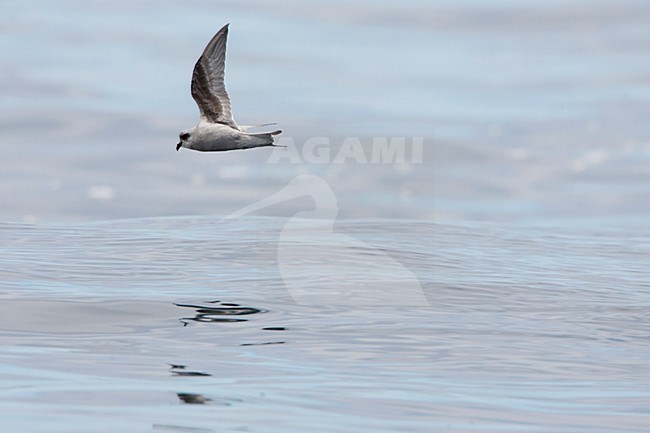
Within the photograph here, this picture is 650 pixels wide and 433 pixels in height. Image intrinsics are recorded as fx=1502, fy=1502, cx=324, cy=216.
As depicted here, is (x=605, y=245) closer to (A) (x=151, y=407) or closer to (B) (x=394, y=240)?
(B) (x=394, y=240)

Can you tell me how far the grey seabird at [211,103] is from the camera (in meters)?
16.9

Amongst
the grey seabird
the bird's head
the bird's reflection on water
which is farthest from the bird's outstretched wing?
the bird's reflection on water

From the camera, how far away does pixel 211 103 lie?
1758cm

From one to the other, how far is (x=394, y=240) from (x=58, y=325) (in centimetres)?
985

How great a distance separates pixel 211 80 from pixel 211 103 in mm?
282

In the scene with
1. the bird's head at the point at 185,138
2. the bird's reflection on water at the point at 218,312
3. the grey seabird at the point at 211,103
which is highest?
the grey seabird at the point at 211,103

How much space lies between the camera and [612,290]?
2092cm

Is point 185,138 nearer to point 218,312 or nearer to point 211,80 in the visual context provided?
point 211,80

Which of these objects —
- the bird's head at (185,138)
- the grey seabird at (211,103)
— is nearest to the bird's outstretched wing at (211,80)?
the grey seabird at (211,103)

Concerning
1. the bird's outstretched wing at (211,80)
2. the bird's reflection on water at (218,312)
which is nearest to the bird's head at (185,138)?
the bird's outstretched wing at (211,80)

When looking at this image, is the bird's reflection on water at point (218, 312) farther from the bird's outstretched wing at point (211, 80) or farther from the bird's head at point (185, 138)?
the bird's outstretched wing at point (211, 80)

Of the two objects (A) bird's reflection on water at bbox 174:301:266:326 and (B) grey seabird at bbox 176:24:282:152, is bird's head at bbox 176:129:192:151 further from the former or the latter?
(A) bird's reflection on water at bbox 174:301:266:326

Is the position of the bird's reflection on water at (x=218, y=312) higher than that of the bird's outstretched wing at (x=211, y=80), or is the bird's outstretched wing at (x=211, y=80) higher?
the bird's outstretched wing at (x=211, y=80)

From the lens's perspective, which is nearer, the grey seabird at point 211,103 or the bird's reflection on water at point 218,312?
the grey seabird at point 211,103
